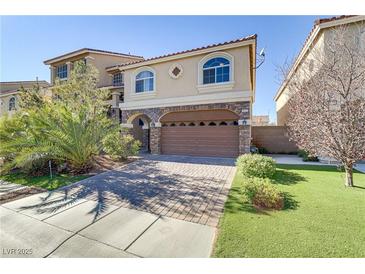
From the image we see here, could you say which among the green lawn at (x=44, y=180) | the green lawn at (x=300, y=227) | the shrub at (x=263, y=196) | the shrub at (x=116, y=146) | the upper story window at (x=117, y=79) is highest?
the upper story window at (x=117, y=79)

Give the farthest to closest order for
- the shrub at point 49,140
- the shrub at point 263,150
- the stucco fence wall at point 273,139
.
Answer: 1. the shrub at point 263,150
2. the stucco fence wall at point 273,139
3. the shrub at point 49,140

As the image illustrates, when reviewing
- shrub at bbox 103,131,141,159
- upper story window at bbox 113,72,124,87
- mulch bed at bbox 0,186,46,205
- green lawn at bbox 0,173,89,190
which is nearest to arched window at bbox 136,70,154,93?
shrub at bbox 103,131,141,159

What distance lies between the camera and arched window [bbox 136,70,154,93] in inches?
547

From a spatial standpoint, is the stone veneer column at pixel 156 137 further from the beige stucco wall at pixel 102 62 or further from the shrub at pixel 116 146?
the beige stucco wall at pixel 102 62

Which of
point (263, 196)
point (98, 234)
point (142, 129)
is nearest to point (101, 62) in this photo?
point (142, 129)

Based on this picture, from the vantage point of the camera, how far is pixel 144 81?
14.2 metres

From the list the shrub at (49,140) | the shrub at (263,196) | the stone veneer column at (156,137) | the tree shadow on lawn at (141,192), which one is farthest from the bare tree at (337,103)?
the stone veneer column at (156,137)

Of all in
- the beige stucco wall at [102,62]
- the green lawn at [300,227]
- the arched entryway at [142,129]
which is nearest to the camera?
the green lawn at [300,227]

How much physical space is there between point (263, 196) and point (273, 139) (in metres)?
11.3

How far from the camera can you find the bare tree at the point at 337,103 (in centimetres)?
557

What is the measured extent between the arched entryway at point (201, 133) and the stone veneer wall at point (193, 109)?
0.29m

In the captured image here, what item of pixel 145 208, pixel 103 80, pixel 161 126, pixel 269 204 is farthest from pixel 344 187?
pixel 103 80

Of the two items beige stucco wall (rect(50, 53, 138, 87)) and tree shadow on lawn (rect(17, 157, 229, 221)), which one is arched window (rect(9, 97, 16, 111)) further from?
tree shadow on lawn (rect(17, 157, 229, 221))

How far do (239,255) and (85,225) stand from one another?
3.11 metres
